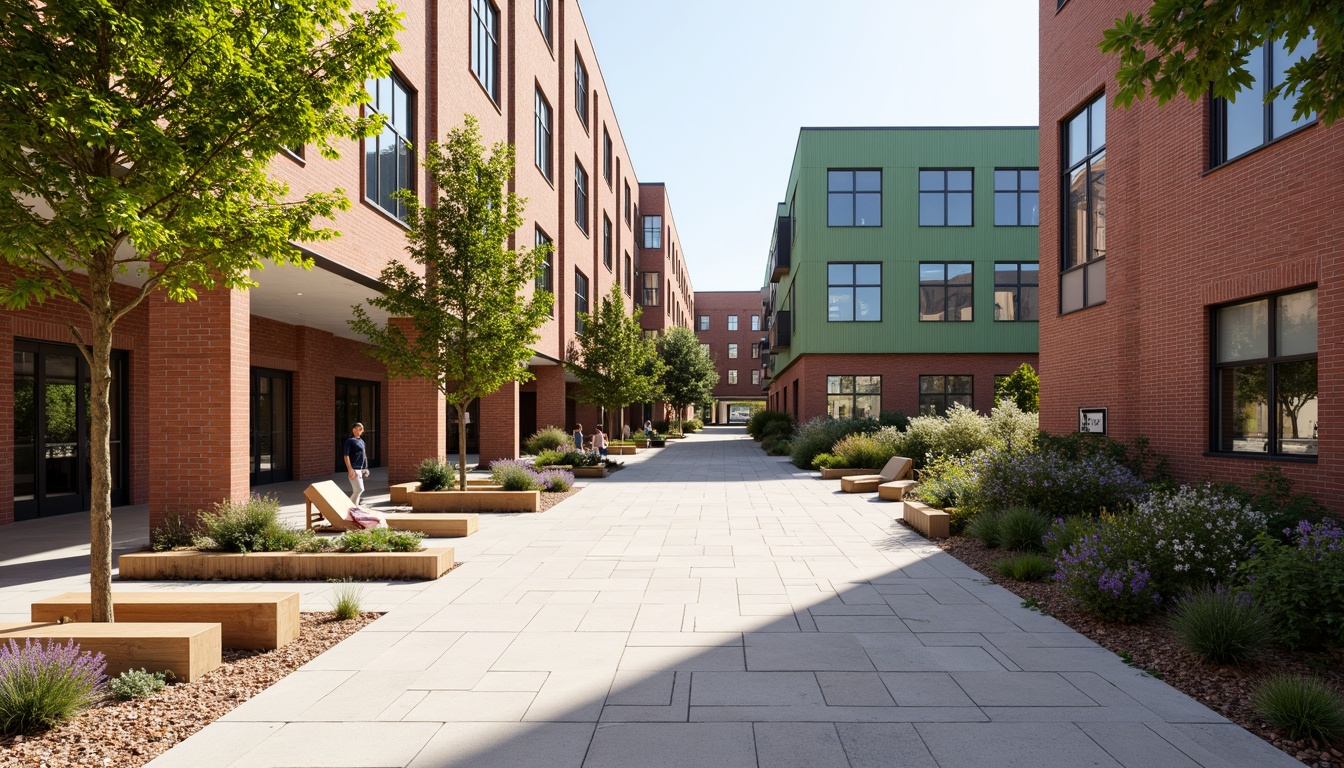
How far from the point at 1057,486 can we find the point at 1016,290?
22.2 m

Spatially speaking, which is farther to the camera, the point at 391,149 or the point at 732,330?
the point at 732,330

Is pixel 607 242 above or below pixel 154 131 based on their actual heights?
above

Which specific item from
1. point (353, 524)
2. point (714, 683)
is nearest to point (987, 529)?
point (714, 683)

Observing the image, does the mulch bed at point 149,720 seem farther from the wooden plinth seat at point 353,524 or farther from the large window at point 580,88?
the large window at point 580,88

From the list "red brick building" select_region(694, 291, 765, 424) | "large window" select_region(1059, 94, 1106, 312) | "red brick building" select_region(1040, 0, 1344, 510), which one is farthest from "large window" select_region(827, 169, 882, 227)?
"red brick building" select_region(694, 291, 765, 424)

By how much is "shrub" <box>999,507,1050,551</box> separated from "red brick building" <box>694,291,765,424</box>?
262 feet

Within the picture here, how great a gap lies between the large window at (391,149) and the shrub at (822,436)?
47.2ft

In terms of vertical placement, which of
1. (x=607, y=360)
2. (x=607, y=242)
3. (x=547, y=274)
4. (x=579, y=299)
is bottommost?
(x=607, y=360)

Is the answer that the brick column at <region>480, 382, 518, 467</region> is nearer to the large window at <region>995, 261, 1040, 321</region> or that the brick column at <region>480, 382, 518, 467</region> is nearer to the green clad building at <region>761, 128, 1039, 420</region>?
the green clad building at <region>761, 128, 1039, 420</region>

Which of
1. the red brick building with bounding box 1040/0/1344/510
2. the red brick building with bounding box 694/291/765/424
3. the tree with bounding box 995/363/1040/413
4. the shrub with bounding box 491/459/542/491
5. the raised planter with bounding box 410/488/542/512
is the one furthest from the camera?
the red brick building with bounding box 694/291/765/424

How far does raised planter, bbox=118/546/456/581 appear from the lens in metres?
8.10

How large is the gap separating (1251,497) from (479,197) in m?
12.5

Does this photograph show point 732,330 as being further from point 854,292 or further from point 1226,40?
point 1226,40

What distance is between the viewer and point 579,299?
97.9 feet
